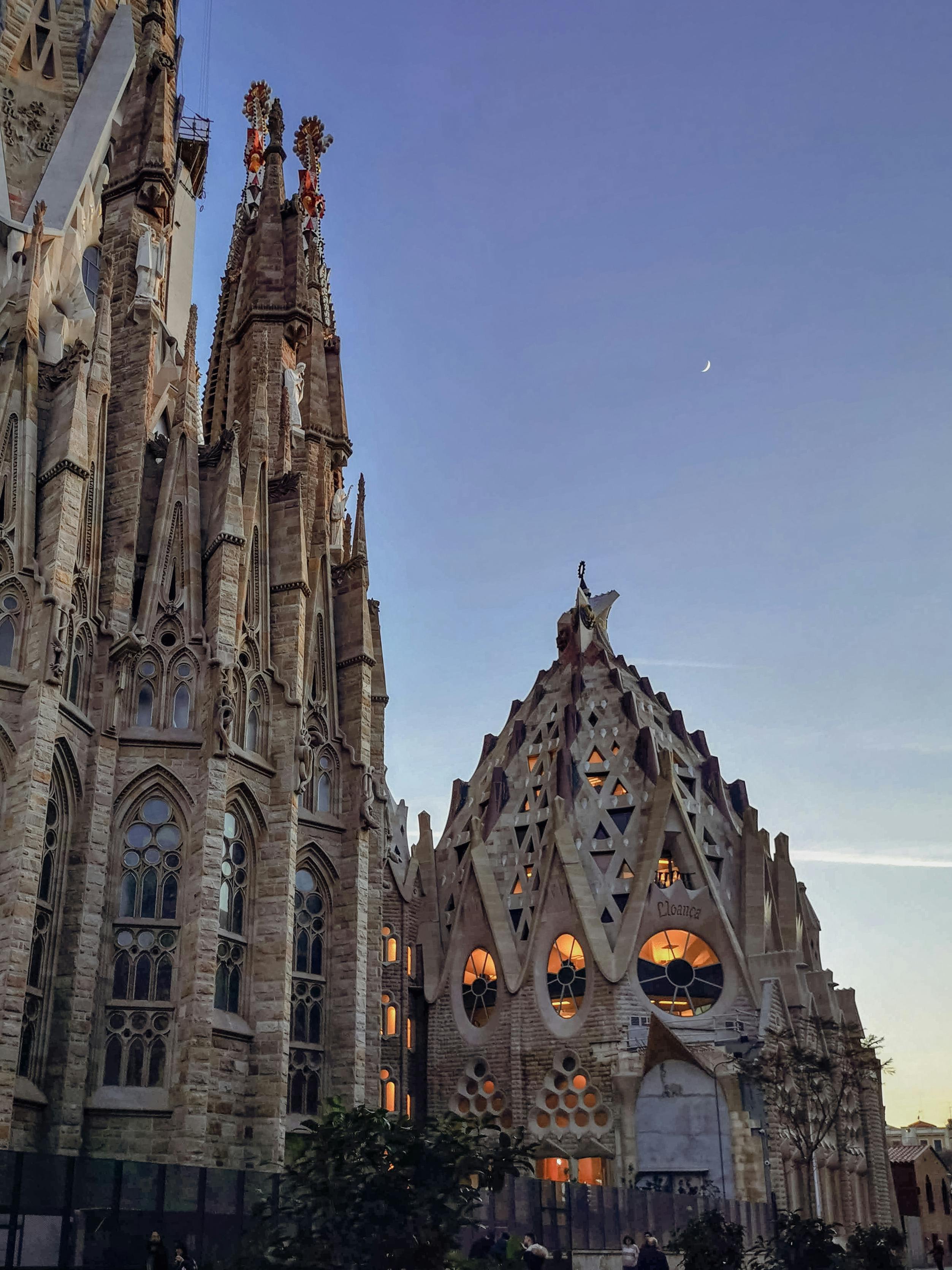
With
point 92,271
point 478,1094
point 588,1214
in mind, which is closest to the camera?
point 588,1214

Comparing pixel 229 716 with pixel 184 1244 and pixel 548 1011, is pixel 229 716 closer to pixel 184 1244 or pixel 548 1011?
pixel 184 1244

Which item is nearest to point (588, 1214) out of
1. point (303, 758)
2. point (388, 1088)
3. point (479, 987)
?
point (303, 758)

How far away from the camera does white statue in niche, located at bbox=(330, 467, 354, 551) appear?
36.2m

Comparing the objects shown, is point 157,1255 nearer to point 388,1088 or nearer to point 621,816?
point 388,1088

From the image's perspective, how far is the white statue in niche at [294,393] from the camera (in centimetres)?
3362

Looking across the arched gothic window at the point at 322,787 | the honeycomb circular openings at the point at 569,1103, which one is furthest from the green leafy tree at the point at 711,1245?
the honeycomb circular openings at the point at 569,1103

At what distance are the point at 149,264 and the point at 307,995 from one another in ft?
55.7

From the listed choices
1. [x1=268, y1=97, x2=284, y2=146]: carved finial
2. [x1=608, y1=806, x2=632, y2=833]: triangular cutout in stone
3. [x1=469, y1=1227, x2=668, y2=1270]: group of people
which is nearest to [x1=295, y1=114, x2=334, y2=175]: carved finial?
[x1=268, y1=97, x2=284, y2=146]: carved finial

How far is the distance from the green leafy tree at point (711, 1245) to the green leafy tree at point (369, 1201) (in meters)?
7.73

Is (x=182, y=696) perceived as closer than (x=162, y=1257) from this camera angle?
No

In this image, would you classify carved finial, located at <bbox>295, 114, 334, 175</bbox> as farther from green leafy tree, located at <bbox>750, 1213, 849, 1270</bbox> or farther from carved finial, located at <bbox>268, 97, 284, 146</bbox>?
green leafy tree, located at <bbox>750, 1213, 849, 1270</bbox>

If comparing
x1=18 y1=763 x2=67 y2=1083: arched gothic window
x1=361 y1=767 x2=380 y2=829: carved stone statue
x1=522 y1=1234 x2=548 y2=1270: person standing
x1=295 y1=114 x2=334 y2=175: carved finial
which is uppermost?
x1=295 y1=114 x2=334 y2=175: carved finial

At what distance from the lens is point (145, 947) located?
22344 mm

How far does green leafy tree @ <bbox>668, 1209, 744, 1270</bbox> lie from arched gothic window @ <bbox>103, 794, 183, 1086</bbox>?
9.06 meters
